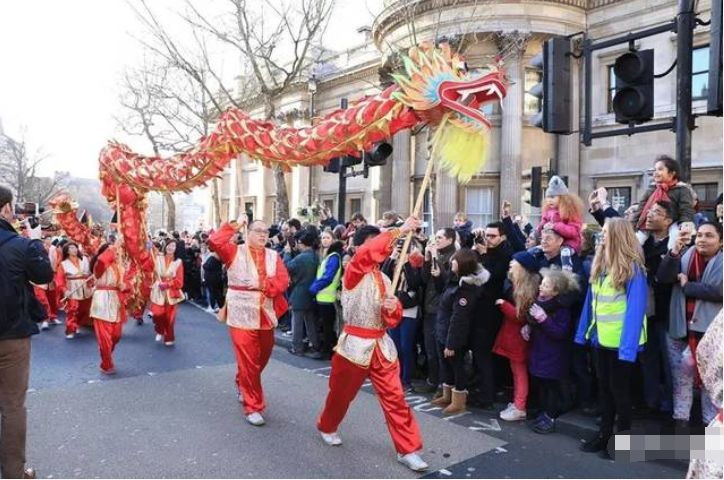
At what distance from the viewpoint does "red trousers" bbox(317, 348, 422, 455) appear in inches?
184

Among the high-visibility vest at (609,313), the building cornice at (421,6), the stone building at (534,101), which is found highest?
the building cornice at (421,6)

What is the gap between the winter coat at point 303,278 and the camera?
30.4 ft

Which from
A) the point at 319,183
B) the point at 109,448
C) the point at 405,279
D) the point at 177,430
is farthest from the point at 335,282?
the point at 319,183

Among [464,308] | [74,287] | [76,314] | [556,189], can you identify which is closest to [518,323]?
[464,308]

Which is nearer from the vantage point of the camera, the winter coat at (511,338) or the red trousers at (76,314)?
the winter coat at (511,338)

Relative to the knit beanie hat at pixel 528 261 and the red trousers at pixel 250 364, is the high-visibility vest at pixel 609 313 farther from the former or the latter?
the red trousers at pixel 250 364

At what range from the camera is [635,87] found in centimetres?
616

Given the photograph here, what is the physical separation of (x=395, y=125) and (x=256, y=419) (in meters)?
3.11

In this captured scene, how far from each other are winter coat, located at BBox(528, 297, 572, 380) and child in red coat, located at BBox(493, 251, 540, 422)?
0.16m

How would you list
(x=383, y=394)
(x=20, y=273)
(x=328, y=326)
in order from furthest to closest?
(x=328, y=326) < (x=383, y=394) < (x=20, y=273)

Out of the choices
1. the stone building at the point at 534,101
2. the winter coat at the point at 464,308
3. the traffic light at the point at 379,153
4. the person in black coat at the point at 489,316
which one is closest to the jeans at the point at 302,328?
the traffic light at the point at 379,153

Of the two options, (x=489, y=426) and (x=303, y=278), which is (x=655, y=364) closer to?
(x=489, y=426)

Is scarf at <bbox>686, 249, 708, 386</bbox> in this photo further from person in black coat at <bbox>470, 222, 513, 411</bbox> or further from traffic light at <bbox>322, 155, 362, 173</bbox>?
traffic light at <bbox>322, 155, 362, 173</bbox>

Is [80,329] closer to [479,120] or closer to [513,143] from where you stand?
[479,120]
